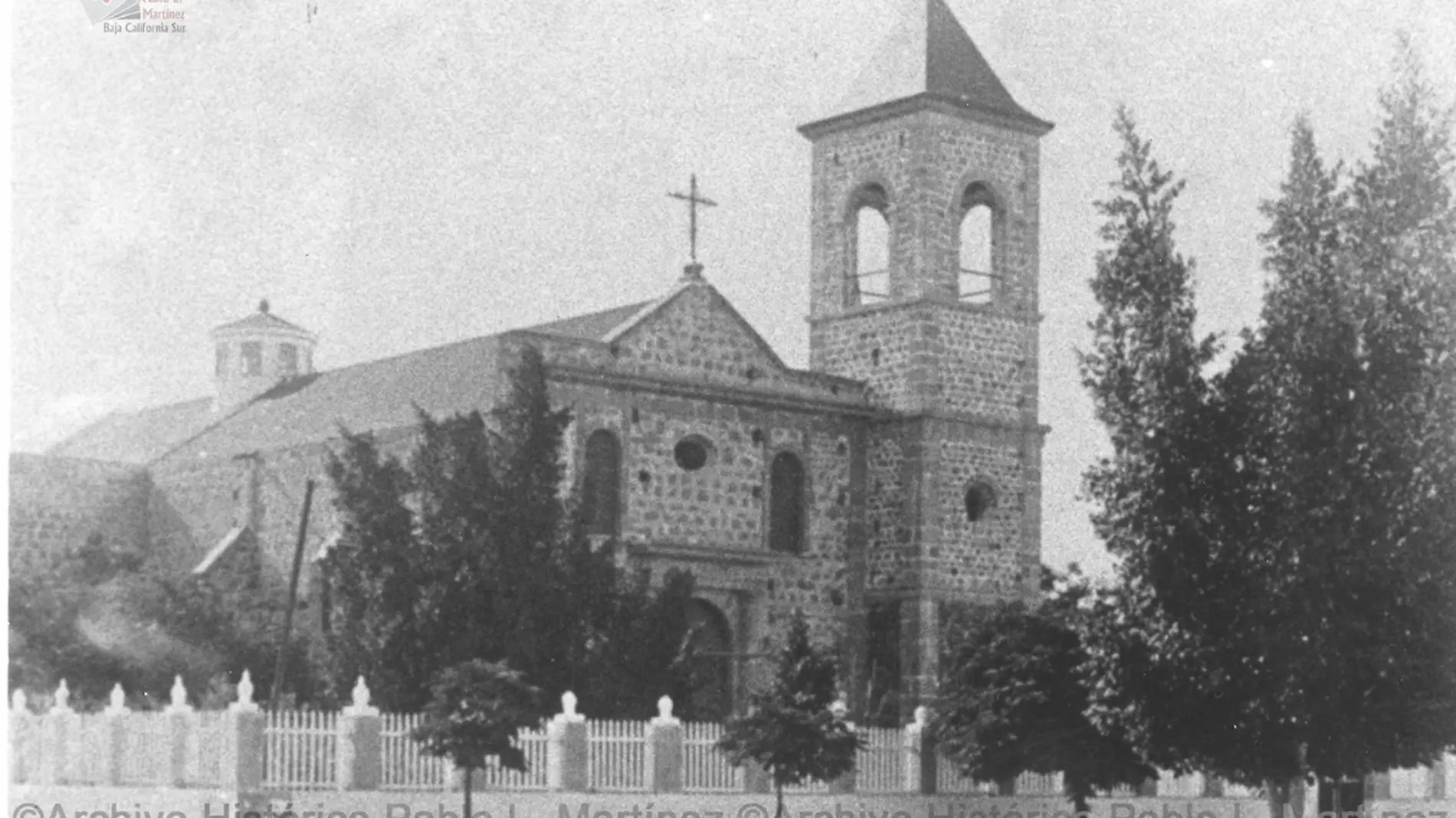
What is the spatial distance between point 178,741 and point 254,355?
79.5 ft

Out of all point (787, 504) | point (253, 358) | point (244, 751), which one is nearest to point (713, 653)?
point (787, 504)

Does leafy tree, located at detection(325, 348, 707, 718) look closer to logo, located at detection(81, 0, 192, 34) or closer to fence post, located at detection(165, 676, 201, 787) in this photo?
fence post, located at detection(165, 676, 201, 787)

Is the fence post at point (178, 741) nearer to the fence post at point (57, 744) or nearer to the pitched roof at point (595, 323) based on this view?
the fence post at point (57, 744)

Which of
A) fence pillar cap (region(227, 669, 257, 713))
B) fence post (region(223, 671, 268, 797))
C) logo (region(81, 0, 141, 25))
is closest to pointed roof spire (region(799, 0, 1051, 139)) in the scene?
fence pillar cap (region(227, 669, 257, 713))

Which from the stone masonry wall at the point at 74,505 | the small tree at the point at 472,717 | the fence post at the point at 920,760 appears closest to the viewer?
the small tree at the point at 472,717


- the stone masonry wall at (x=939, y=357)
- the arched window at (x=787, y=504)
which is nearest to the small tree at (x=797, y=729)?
the arched window at (x=787, y=504)

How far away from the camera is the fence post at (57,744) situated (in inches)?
1249

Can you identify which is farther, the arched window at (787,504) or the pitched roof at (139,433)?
the pitched roof at (139,433)

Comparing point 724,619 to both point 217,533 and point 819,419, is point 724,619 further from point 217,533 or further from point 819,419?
point 217,533

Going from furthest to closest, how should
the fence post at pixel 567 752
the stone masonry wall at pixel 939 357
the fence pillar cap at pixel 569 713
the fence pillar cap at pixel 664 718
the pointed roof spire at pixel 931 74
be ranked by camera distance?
the pointed roof spire at pixel 931 74 → the stone masonry wall at pixel 939 357 → the fence pillar cap at pixel 664 718 → the fence pillar cap at pixel 569 713 → the fence post at pixel 567 752

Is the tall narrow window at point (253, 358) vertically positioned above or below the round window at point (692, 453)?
above

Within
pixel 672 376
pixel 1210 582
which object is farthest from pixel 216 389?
pixel 1210 582

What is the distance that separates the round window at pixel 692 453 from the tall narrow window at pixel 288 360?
552 inches

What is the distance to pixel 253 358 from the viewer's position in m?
54.2
